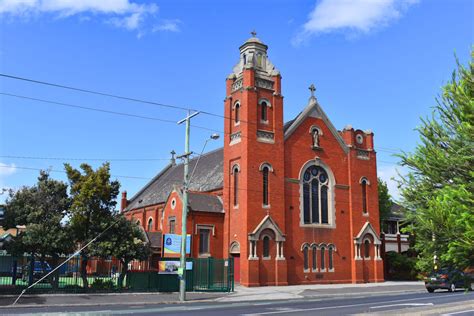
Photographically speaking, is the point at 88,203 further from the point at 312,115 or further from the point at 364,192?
the point at 364,192

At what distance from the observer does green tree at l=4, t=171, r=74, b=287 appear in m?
25.4

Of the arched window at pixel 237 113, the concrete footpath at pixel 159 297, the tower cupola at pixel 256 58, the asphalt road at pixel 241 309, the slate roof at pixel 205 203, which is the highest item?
the tower cupola at pixel 256 58

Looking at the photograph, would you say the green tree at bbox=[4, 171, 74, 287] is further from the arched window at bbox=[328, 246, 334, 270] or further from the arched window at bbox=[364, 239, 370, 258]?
the arched window at bbox=[364, 239, 370, 258]

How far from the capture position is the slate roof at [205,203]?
1428 inches

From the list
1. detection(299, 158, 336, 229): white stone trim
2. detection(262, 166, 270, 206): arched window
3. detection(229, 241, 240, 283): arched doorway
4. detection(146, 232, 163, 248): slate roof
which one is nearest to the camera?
detection(229, 241, 240, 283): arched doorway

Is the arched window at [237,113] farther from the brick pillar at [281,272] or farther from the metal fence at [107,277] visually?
the metal fence at [107,277]

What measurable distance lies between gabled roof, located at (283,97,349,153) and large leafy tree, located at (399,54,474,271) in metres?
29.8

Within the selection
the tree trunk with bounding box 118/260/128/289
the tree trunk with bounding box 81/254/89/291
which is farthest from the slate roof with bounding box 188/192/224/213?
the tree trunk with bounding box 81/254/89/291

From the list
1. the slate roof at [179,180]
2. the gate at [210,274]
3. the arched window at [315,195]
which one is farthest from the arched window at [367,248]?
the gate at [210,274]

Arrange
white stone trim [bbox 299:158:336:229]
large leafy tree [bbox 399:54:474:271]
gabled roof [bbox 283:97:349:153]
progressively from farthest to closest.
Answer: gabled roof [bbox 283:97:349:153], white stone trim [bbox 299:158:336:229], large leafy tree [bbox 399:54:474:271]

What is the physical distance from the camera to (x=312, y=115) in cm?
4075

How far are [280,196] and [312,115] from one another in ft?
28.0

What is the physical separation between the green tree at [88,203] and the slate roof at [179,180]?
1341 centimetres

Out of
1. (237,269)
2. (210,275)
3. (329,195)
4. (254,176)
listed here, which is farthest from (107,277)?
(329,195)
